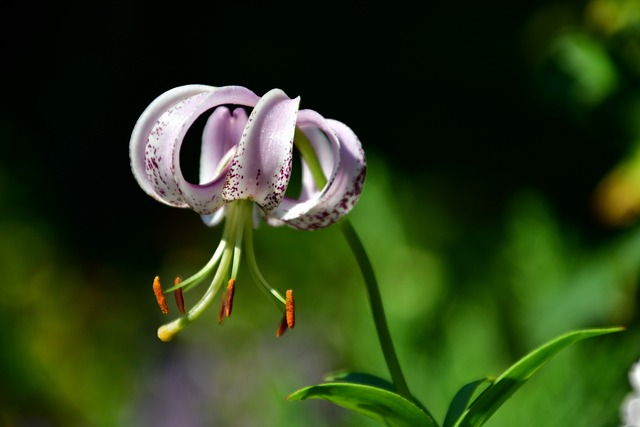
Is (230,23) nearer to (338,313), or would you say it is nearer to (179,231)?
(179,231)

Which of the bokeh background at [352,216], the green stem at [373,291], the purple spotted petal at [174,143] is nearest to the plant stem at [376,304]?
the green stem at [373,291]

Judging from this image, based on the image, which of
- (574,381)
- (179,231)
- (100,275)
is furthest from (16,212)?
(574,381)

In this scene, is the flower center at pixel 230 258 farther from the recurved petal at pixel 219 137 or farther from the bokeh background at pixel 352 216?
the bokeh background at pixel 352 216

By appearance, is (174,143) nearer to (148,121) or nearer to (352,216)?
(148,121)

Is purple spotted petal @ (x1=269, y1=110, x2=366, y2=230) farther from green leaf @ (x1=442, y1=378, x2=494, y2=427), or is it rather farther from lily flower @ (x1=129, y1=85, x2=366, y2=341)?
green leaf @ (x1=442, y1=378, x2=494, y2=427)

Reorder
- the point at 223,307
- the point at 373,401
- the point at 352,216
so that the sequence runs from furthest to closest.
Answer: the point at 352,216 → the point at 223,307 → the point at 373,401

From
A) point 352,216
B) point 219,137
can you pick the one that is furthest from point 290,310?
point 352,216
